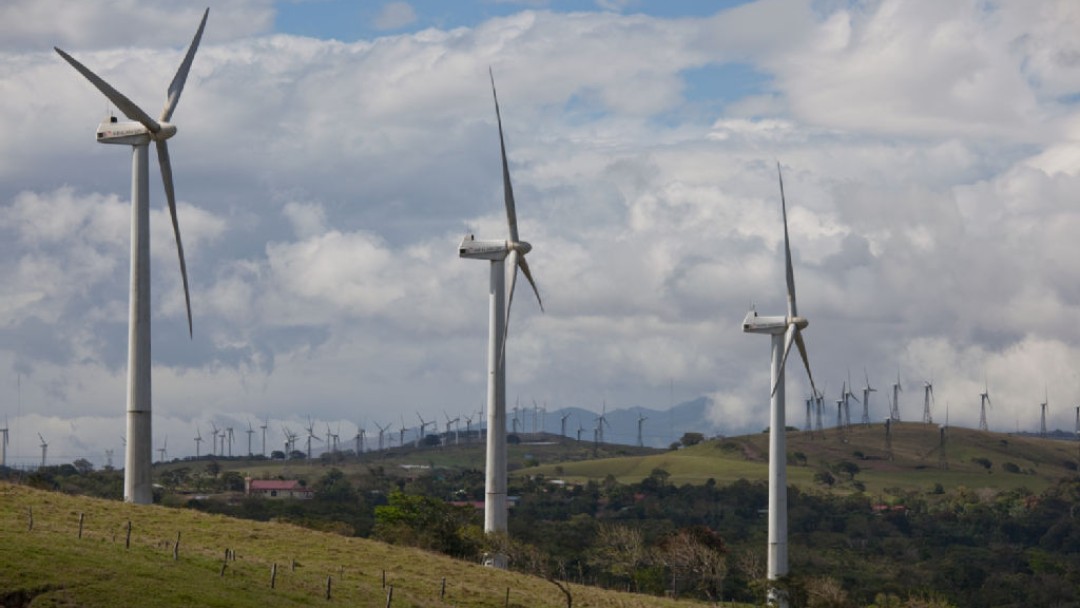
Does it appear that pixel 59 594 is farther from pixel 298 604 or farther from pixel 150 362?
pixel 150 362

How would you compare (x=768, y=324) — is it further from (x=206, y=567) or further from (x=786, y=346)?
(x=206, y=567)

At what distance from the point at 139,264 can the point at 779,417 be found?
49.9m

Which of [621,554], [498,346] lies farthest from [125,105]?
[621,554]

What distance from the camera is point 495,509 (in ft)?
366

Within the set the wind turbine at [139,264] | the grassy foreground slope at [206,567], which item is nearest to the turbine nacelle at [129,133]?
the wind turbine at [139,264]

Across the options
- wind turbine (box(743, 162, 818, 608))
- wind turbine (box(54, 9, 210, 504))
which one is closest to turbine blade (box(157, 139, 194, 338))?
wind turbine (box(54, 9, 210, 504))

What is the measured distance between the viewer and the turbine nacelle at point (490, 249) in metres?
113

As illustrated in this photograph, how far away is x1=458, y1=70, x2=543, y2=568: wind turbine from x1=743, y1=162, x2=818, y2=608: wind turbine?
2031 centimetres

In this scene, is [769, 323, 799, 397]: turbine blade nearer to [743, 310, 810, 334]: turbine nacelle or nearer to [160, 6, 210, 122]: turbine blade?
[743, 310, 810, 334]: turbine nacelle

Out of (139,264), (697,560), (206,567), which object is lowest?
(697,560)

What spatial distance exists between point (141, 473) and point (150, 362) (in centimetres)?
640

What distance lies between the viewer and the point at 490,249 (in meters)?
114

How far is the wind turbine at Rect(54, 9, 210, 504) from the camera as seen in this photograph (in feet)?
304

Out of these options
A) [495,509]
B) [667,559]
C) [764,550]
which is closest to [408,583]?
[495,509]
